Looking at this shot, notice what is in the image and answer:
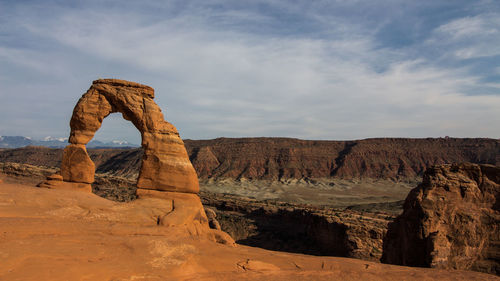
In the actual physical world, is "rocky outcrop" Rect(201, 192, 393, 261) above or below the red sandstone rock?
below

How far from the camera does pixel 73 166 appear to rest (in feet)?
50.7

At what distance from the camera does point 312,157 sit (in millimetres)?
100875

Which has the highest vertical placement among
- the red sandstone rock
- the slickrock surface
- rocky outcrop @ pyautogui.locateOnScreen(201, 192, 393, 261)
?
the red sandstone rock

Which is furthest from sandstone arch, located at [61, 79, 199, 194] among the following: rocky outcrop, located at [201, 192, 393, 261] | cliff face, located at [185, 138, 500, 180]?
cliff face, located at [185, 138, 500, 180]

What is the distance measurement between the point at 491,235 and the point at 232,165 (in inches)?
3346

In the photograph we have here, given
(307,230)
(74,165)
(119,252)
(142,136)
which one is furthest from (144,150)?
(307,230)

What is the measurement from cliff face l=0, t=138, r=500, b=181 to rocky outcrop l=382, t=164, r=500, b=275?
255ft

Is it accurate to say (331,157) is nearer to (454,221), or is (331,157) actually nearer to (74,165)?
(454,221)

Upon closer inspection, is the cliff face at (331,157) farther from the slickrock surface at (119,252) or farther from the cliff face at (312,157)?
the slickrock surface at (119,252)

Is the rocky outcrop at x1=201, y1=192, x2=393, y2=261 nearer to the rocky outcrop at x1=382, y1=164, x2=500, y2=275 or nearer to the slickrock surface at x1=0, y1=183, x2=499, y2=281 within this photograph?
the rocky outcrop at x1=382, y1=164, x2=500, y2=275

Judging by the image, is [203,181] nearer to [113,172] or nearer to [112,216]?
[113,172]

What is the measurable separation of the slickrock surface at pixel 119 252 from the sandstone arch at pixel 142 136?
1844 mm

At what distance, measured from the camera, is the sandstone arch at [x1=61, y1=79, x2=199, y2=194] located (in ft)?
46.3

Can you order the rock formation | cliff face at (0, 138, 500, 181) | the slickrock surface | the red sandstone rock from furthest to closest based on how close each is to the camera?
cliff face at (0, 138, 500, 181)
the red sandstone rock
the rock formation
the slickrock surface
